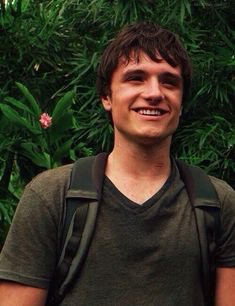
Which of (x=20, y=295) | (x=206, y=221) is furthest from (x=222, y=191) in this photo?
(x=20, y=295)

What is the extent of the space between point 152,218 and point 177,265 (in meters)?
0.14

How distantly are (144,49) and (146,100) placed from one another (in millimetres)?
165

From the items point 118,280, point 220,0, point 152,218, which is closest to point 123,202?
point 152,218

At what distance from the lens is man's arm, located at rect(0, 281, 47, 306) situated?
1.76 meters

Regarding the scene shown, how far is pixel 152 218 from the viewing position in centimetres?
181

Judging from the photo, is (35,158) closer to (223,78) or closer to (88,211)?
(223,78)

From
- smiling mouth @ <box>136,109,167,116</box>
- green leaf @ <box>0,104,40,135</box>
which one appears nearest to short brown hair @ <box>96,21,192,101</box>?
smiling mouth @ <box>136,109,167,116</box>

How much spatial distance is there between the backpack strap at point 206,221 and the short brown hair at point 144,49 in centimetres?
32

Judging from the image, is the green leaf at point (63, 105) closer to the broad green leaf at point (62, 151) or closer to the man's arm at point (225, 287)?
the broad green leaf at point (62, 151)

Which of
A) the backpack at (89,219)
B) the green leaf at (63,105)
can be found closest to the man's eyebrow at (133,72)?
the backpack at (89,219)

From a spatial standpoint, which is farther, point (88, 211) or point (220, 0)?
point (220, 0)

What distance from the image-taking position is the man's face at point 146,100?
185 centimetres

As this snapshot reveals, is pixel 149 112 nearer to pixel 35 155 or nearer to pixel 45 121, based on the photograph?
pixel 45 121

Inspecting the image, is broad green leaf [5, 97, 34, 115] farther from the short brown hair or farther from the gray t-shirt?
the gray t-shirt
